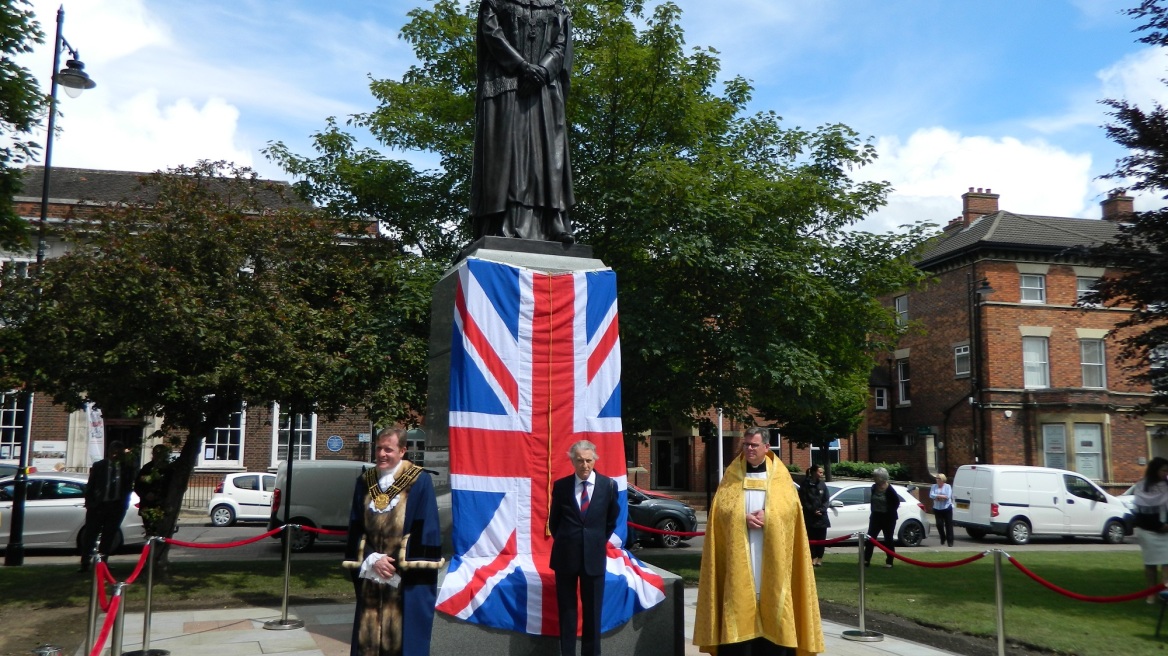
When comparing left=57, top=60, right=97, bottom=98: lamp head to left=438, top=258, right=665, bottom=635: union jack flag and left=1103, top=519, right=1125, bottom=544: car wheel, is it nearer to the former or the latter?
left=438, top=258, right=665, bottom=635: union jack flag

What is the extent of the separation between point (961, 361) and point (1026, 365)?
237 cm

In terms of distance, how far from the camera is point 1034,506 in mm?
23672

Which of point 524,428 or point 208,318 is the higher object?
point 208,318

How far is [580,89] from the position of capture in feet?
52.3

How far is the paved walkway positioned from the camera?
28.1 ft

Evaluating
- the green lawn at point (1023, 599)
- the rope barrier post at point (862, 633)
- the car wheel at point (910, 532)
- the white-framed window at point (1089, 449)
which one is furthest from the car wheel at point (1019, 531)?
the rope barrier post at point (862, 633)

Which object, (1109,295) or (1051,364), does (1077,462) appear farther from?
(1109,295)

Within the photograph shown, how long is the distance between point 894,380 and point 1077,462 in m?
9.09

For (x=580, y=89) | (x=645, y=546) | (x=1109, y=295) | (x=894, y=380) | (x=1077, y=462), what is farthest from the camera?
(x=894, y=380)

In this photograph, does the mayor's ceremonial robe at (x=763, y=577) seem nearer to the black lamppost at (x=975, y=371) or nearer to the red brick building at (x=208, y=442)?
the red brick building at (x=208, y=442)

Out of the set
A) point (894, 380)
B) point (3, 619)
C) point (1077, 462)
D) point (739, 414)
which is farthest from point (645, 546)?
point (894, 380)

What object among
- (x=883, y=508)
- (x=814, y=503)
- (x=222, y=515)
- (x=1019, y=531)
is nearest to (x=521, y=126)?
(x=814, y=503)

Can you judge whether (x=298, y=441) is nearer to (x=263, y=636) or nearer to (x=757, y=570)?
(x=263, y=636)

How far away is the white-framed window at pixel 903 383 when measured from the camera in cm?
4169
